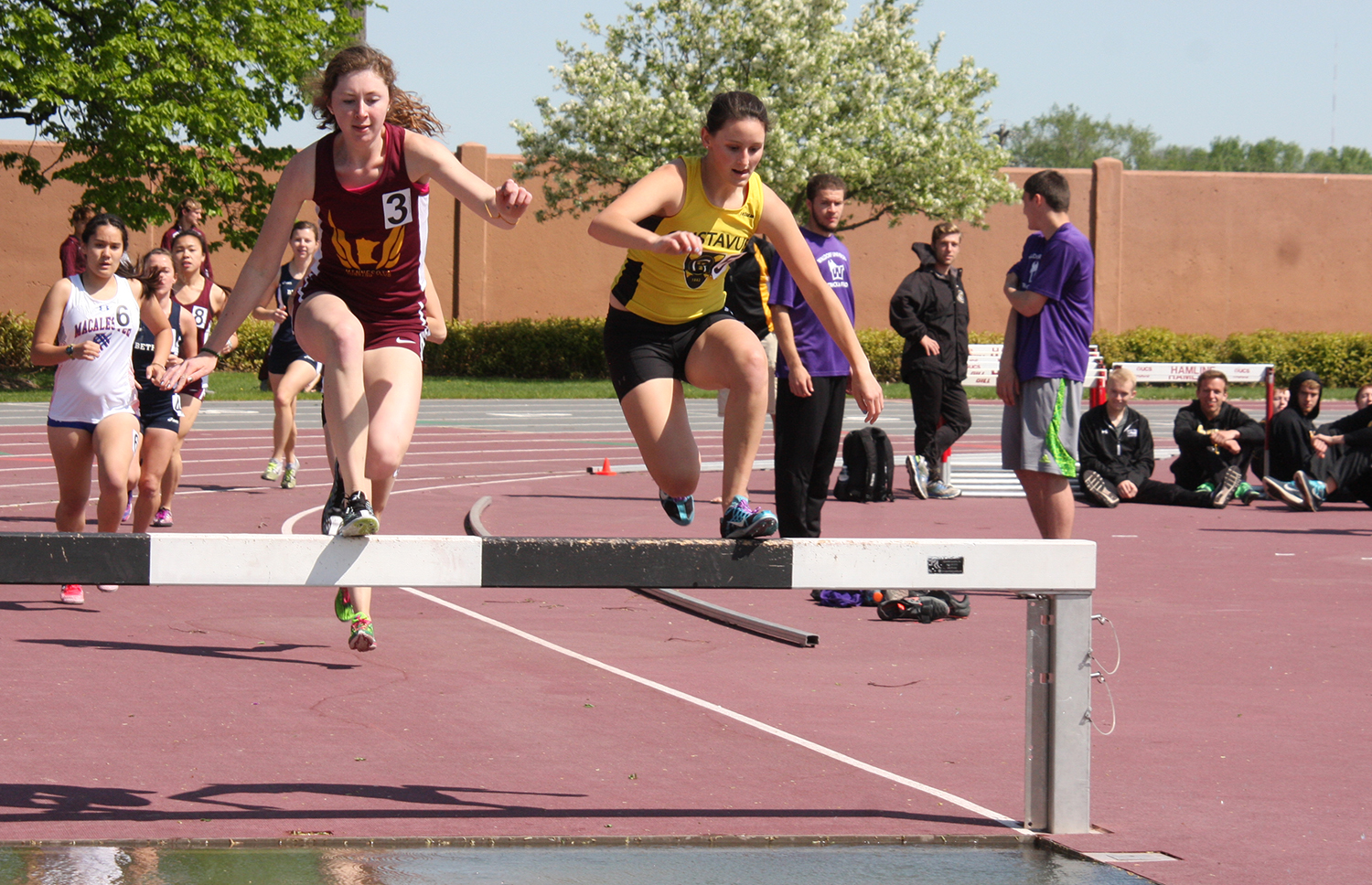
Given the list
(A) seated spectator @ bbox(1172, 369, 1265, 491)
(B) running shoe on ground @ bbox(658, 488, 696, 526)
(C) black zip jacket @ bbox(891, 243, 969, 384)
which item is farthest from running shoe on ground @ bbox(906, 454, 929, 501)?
(B) running shoe on ground @ bbox(658, 488, 696, 526)

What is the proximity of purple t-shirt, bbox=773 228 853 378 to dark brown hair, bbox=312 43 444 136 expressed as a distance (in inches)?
105

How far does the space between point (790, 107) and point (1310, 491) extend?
21.8 m

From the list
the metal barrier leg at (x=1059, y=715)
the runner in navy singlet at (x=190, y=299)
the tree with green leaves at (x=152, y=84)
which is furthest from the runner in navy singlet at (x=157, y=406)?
the tree with green leaves at (x=152, y=84)

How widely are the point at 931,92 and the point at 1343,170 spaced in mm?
102895

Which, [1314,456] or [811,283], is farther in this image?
[1314,456]

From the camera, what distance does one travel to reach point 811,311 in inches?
304

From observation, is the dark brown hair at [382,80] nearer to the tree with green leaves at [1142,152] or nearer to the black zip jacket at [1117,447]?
the black zip jacket at [1117,447]

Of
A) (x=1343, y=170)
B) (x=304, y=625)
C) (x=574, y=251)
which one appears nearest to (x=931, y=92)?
(x=574, y=251)

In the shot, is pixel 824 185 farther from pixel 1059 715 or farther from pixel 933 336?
pixel 933 336

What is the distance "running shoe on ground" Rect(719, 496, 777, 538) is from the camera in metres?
4.52

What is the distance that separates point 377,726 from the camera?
530 centimetres

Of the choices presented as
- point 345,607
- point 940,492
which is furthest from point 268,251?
point 940,492

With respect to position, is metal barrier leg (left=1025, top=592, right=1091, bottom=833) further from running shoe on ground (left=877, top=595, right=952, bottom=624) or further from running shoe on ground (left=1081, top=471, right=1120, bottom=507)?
running shoe on ground (left=1081, top=471, right=1120, bottom=507)

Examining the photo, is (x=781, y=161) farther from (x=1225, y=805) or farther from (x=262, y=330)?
(x=1225, y=805)
